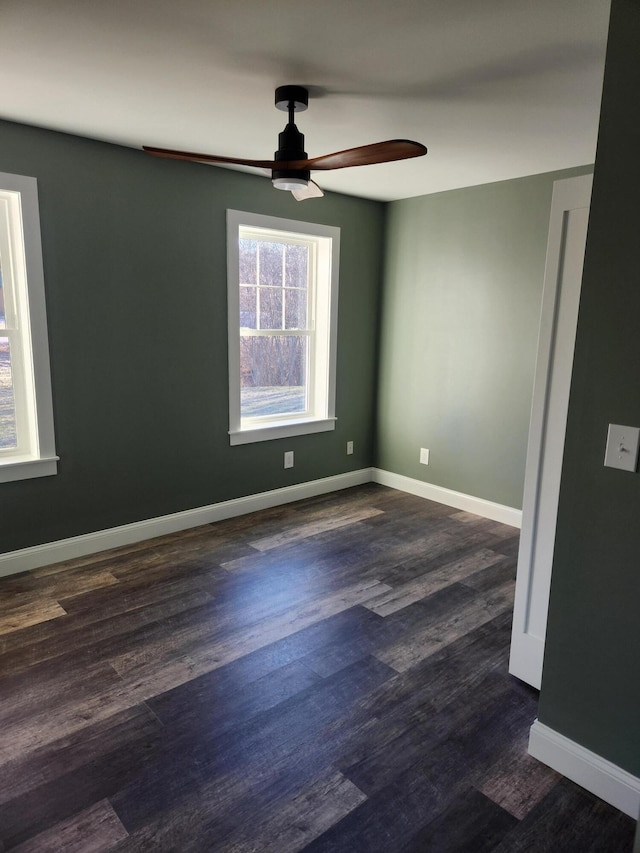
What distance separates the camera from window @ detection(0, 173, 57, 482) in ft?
9.59

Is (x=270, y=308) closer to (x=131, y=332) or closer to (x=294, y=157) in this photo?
(x=131, y=332)

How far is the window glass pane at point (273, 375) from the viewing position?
4109mm

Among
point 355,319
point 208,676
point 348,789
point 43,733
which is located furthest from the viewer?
point 355,319

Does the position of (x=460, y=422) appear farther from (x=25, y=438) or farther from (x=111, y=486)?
(x=25, y=438)

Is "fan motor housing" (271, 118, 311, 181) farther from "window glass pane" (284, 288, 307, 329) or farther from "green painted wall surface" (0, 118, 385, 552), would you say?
"window glass pane" (284, 288, 307, 329)

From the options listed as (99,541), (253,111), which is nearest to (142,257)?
(253,111)

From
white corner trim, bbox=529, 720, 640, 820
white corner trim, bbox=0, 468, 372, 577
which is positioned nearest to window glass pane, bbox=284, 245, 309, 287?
white corner trim, bbox=0, 468, 372, 577

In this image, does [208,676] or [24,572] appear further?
[24,572]

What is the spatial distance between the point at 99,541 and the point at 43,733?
5.12ft

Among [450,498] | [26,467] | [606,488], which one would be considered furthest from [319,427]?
[606,488]

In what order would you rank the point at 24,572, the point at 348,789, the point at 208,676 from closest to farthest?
the point at 348,789 < the point at 208,676 < the point at 24,572

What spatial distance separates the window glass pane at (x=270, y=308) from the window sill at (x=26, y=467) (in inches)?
68.7

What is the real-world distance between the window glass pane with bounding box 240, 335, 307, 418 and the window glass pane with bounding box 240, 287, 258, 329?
108mm

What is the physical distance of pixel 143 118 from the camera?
2.67 metres
